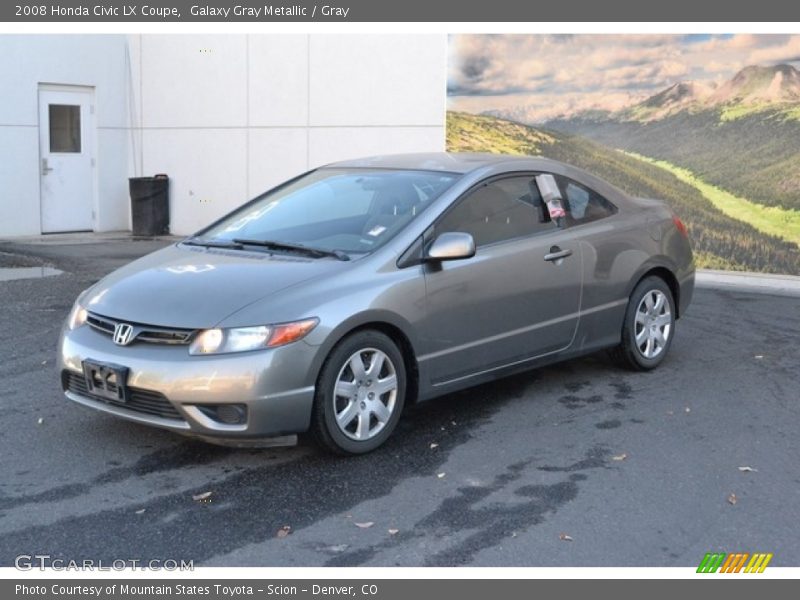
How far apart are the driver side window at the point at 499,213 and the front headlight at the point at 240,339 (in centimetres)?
129

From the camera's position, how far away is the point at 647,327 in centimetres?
721

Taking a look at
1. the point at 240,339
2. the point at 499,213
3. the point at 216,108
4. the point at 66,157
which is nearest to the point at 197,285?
the point at 240,339

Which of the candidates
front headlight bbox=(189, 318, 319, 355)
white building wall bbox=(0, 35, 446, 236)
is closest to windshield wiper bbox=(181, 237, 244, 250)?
front headlight bbox=(189, 318, 319, 355)

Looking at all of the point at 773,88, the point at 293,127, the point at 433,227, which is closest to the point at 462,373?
the point at 433,227

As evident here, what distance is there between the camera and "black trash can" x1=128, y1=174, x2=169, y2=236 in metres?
15.9

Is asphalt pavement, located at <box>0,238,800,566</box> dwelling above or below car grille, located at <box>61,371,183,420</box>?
below

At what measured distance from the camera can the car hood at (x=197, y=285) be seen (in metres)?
5.07

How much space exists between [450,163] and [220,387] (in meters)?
2.39

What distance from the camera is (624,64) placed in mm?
12578

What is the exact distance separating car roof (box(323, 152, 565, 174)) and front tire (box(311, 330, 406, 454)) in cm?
146

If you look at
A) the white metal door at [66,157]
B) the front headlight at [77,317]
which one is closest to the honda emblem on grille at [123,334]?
the front headlight at [77,317]

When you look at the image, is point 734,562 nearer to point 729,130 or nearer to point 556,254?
point 556,254

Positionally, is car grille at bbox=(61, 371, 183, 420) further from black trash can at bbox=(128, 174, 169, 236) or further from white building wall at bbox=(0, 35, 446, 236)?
black trash can at bbox=(128, 174, 169, 236)

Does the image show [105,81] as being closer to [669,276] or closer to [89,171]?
[89,171]
